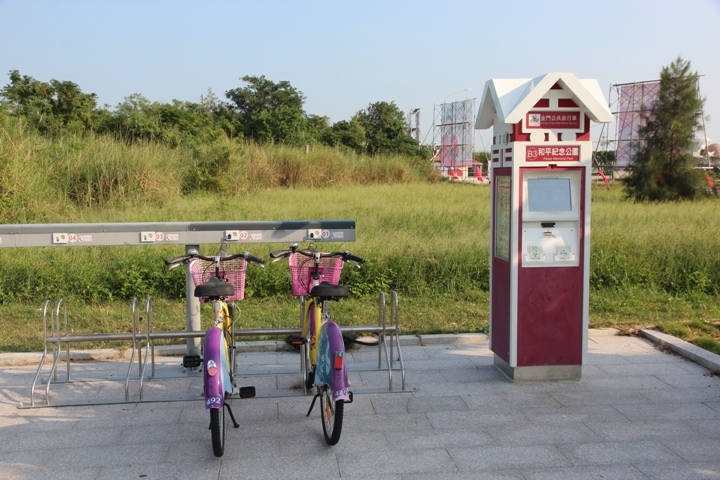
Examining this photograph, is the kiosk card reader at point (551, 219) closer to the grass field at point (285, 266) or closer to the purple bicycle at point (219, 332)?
the grass field at point (285, 266)

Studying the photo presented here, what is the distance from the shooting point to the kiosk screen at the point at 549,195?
17.5 feet

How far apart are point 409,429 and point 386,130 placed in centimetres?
3963

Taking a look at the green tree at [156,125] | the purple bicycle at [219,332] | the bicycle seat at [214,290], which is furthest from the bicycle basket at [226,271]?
the green tree at [156,125]

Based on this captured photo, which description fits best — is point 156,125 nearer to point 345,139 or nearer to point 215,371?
point 345,139

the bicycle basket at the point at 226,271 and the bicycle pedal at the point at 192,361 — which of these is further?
the bicycle pedal at the point at 192,361

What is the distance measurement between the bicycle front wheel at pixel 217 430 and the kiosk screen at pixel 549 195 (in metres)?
2.79

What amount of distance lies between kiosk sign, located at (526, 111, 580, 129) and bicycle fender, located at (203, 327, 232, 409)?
9.29 feet

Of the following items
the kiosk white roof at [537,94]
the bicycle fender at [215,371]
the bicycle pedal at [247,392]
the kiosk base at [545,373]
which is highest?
the kiosk white roof at [537,94]

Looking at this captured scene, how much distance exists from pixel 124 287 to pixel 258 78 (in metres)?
31.6

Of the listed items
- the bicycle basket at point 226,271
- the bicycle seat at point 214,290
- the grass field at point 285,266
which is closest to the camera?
the bicycle seat at point 214,290

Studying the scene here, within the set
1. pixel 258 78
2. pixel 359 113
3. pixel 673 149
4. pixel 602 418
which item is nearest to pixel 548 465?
pixel 602 418

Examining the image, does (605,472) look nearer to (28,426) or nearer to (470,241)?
(28,426)

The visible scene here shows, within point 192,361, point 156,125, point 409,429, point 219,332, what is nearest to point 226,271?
point 219,332

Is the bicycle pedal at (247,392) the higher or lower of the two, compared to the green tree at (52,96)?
lower
